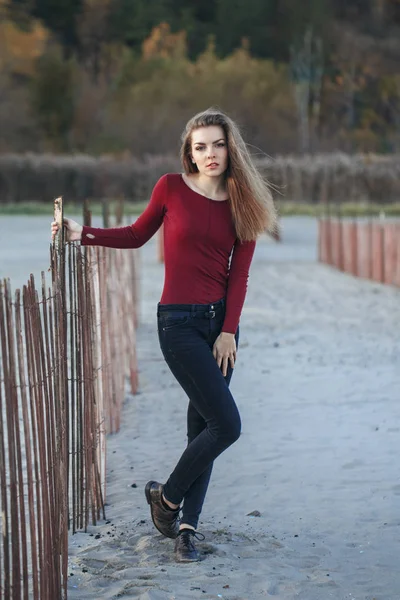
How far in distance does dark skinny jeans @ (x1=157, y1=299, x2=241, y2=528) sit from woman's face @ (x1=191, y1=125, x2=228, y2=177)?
18.0 inches

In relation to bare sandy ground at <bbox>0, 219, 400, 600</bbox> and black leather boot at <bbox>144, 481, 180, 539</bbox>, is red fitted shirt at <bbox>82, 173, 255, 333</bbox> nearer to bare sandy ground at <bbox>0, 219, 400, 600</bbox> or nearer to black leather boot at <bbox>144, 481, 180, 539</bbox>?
black leather boot at <bbox>144, 481, 180, 539</bbox>

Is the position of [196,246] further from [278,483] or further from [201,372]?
[278,483]

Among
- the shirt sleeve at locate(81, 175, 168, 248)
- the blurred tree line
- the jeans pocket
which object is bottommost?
the jeans pocket

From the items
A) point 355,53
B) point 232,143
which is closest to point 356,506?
point 232,143

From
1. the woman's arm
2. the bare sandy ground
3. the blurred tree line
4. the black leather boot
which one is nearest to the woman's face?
the woman's arm

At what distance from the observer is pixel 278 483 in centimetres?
509

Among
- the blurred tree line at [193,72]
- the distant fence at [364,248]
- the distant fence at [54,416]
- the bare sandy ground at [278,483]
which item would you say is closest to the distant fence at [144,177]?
the blurred tree line at [193,72]

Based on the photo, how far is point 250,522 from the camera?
14.8 feet

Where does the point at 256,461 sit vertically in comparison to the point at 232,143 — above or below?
below

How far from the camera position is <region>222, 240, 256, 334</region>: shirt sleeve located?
3742 mm

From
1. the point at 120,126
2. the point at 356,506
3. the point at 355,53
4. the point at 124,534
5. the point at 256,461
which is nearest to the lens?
the point at 124,534

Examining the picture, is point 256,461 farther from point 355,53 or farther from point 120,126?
point 355,53

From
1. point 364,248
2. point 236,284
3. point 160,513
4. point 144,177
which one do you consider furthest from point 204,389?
point 144,177

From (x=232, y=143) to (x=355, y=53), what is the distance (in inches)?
1971
